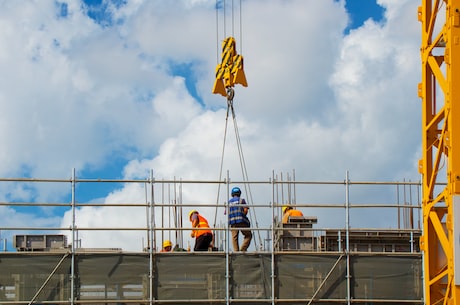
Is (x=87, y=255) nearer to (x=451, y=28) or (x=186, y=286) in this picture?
(x=186, y=286)

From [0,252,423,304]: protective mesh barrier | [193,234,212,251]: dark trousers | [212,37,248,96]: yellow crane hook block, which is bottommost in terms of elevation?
[0,252,423,304]: protective mesh barrier

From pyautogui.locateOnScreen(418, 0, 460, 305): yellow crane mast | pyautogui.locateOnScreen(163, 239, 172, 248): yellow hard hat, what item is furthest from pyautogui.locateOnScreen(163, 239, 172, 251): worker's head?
pyautogui.locateOnScreen(418, 0, 460, 305): yellow crane mast

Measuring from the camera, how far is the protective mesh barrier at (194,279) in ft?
67.4

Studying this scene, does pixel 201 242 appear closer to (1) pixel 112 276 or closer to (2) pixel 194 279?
(2) pixel 194 279

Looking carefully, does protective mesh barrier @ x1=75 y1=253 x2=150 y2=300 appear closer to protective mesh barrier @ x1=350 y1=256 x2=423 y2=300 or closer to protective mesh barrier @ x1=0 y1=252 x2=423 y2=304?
protective mesh barrier @ x1=0 y1=252 x2=423 y2=304

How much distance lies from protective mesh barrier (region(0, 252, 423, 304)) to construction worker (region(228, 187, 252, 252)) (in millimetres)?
522

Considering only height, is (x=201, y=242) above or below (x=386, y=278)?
above

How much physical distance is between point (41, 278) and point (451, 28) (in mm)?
10254

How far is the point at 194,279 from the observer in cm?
2075

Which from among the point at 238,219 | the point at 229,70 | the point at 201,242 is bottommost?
the point at 201,242

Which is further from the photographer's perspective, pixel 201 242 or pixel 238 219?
pixel 201 242

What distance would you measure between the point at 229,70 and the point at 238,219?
3.75 metres

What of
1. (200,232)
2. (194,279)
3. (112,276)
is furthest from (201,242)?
(112,276)

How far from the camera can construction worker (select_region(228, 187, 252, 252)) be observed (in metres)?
21.0
